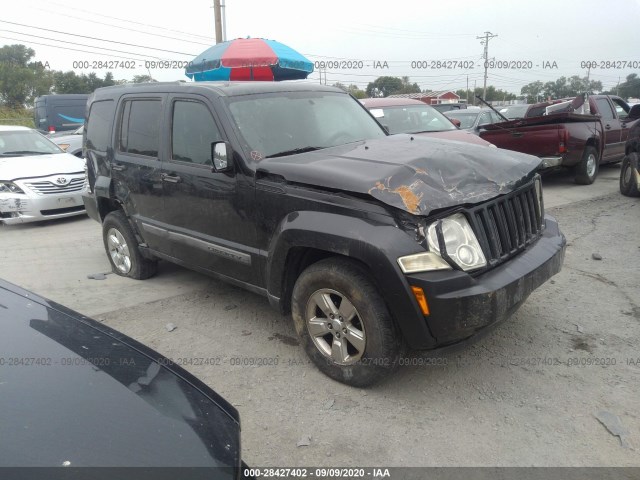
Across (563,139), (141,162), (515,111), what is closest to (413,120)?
(563,139)

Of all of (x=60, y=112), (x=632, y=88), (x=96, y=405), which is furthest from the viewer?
(x=632, y=88)

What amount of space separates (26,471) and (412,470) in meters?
1.77

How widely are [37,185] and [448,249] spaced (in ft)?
25.0

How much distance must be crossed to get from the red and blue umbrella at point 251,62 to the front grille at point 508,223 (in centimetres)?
759

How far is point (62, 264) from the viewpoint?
630cm

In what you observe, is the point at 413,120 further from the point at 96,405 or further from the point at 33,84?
the point at 33,84

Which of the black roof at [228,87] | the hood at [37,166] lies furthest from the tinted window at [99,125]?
the hood at [37,166]

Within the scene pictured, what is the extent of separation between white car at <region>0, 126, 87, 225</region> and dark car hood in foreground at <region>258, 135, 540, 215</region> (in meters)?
6.16

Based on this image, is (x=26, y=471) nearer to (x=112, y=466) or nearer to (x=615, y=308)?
(x=112, y=466)

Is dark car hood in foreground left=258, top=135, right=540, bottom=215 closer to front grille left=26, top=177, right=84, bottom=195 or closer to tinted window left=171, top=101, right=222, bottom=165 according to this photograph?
tinted window left=171, top=101, right=222, bottom=165

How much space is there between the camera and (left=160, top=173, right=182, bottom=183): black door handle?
4.25 meters

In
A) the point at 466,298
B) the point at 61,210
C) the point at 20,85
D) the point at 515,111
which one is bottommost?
the point at 61,210

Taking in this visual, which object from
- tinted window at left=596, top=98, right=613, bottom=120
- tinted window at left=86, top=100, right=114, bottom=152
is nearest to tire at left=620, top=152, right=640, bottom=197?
tinted window at left=596, top=98, right=613, bottom=120

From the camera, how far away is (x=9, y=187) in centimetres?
817
